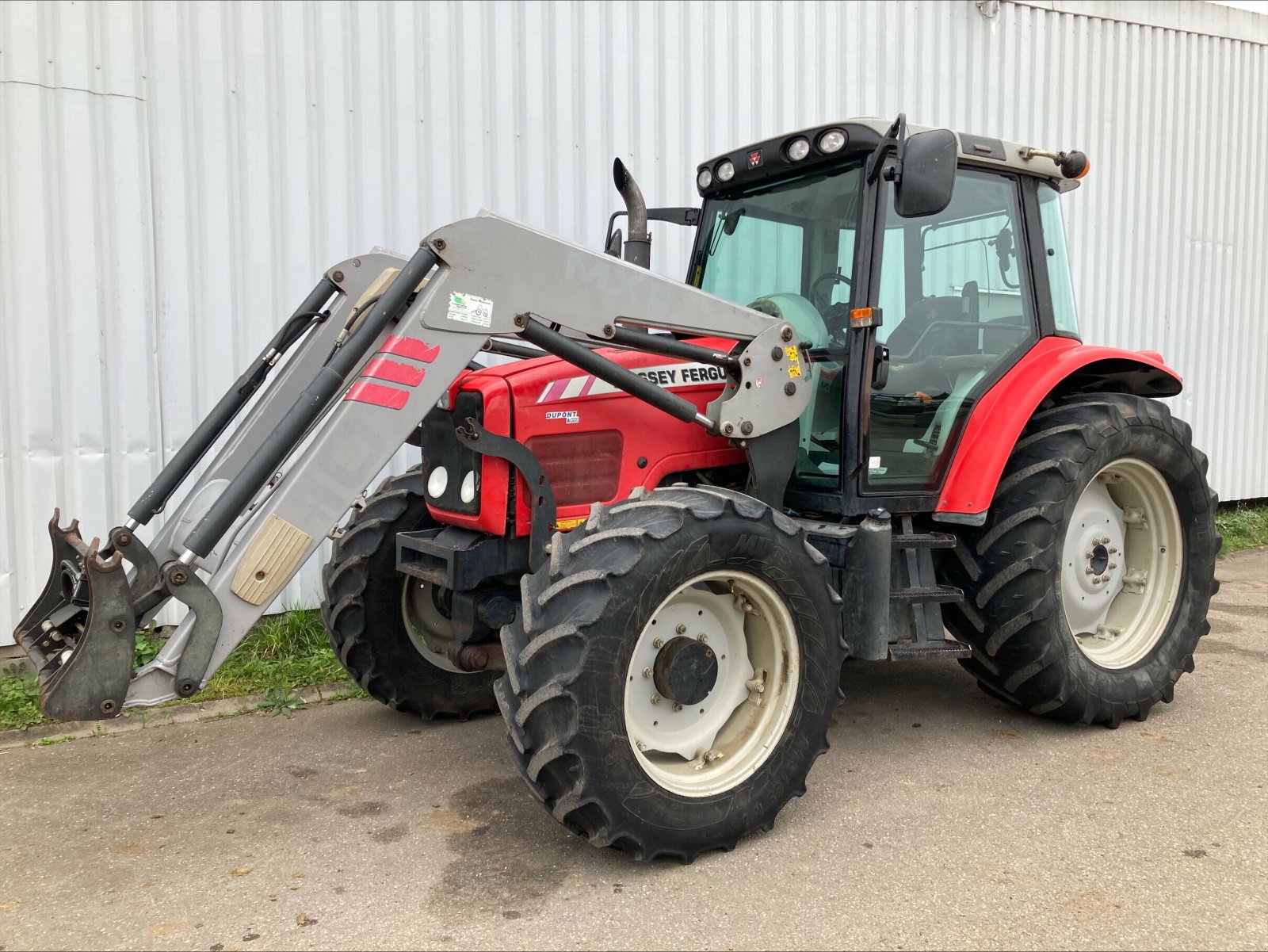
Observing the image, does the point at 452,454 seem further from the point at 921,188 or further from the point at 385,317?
the point at 921,188

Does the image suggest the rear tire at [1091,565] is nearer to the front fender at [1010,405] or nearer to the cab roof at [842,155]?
the front fender at [1010,405]

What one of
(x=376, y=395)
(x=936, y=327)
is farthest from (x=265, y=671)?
(x=936, y=327)

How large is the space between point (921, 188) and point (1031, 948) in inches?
89.1

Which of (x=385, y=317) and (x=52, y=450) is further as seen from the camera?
(x=52, y=450)

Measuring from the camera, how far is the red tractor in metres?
2.92

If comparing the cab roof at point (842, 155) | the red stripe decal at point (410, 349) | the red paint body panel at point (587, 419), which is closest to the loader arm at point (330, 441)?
the red stripe decal at point (410, 349)

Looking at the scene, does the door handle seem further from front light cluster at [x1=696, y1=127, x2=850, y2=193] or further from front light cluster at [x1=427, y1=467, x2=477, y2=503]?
front light cluster at [x1=427, y1=467, x2=477, y2=503]

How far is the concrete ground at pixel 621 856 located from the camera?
2.68 m

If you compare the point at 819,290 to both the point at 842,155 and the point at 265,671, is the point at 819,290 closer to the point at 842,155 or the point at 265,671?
the point at 842,155

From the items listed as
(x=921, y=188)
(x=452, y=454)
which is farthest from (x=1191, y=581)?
(x=452, y=454)

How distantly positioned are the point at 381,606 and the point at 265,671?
50.7 inches

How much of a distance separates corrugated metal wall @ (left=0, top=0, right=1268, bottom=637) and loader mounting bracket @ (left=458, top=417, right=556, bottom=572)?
2.55 meters

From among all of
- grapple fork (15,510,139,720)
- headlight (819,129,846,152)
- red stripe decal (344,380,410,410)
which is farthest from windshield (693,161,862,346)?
grapple fork (15,510,139,720)

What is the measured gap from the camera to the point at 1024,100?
794 centimetres
